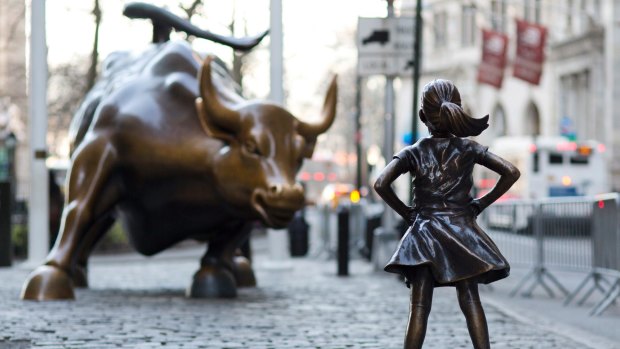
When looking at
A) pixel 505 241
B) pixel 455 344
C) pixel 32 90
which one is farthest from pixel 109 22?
pixel 455 344

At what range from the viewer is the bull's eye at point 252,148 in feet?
44.0

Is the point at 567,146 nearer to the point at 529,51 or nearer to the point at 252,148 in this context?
the point at 529,51

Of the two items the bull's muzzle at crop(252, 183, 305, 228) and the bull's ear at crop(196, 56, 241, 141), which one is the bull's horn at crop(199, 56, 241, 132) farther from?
the bull's muzzle at crop(252, 183, 305, 228)

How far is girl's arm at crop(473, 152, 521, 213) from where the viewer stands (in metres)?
7.48

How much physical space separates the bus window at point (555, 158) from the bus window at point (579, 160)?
1.09 ft

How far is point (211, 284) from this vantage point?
14.7 metres

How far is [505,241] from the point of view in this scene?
18609mm

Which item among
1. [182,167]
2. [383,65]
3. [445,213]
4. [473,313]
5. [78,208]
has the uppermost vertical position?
[383,65]

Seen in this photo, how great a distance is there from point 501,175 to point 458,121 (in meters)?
0.39

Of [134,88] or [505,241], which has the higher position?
[134,88]

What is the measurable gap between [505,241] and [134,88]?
6.20 meters

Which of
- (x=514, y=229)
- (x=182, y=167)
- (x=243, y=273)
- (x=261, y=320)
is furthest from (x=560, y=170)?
(x=261, y=320)

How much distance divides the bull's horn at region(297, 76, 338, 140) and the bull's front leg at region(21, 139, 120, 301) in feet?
6.35

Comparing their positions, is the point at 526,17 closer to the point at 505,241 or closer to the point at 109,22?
the point at 109,22
